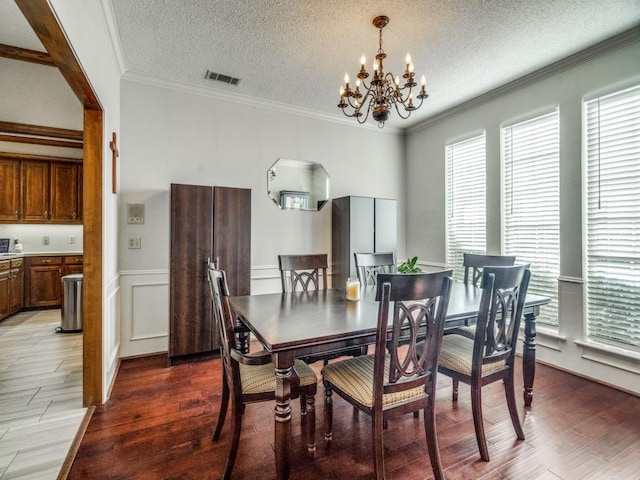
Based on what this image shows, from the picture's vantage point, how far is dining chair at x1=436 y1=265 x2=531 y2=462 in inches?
69.7

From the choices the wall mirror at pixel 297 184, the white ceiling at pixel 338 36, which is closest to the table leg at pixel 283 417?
the white ceiling at pixel 338 36

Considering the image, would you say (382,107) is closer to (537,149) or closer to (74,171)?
(537,149)

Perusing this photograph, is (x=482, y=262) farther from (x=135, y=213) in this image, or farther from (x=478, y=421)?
(x=135, y=213)

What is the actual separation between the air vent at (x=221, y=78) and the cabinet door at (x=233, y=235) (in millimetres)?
1142

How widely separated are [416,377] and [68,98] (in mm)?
4008

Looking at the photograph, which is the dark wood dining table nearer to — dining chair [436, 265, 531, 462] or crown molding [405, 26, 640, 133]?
dining chair [436, 265, 531, 462]

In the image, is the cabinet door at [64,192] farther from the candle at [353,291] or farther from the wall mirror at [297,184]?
the candle at [353,291]

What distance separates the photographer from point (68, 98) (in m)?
3.22

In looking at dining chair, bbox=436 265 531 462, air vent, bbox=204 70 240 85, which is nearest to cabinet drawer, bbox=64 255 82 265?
air vent, bbox=204 70 240 85

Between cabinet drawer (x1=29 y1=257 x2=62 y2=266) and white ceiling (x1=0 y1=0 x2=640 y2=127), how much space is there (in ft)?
11.4

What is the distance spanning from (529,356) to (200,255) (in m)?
2.84

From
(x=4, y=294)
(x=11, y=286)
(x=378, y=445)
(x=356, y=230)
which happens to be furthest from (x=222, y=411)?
(x=11, y=286)

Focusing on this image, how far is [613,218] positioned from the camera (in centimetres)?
266

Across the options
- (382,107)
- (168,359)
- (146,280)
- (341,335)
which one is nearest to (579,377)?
(341,335)
